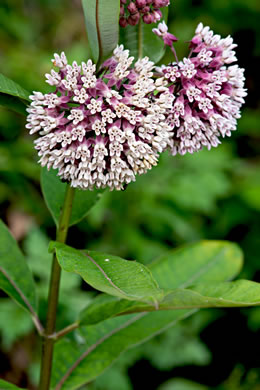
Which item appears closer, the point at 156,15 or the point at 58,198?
Answer: the point at 156,15

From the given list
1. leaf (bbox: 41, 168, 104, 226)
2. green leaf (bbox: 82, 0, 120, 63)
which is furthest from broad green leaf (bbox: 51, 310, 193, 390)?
green leaf (bbox: 82, 0, 120, 63)

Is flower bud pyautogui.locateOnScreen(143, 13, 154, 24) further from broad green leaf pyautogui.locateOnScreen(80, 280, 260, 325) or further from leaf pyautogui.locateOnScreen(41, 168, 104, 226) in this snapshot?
broad green leaf pyautogui.locateOnScreen(80, 280, 260, 325)

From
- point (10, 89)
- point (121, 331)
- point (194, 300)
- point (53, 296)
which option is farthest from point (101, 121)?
point (121, 331)

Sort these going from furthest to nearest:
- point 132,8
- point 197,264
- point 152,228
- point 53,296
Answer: point 152,228 < point 197,264 < point 53,296 < point 132,8

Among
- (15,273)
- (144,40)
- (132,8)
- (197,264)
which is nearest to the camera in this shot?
(132,8)

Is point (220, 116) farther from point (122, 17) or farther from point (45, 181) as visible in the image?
point (45, 181)

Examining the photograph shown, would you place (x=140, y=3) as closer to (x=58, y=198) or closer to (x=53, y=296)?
(x=58, y=198)
